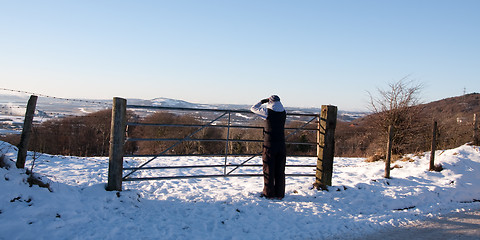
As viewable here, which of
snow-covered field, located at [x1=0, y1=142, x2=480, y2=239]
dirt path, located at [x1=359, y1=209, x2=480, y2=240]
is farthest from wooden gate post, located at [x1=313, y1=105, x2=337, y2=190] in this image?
dirt path, located at [x1=359, y1=209, x2=480, y2=240]

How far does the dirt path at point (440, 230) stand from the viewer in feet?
17.4

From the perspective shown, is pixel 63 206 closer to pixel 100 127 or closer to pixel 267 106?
pixel 267 106

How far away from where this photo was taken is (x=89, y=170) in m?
8.67

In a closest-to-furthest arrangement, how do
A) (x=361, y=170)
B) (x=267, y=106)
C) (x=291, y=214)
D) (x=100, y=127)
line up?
(x=291, y=214), (x=267, y=106), (x=361, y=170), (x=100, y=127)

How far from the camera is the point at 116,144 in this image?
19.6 feet

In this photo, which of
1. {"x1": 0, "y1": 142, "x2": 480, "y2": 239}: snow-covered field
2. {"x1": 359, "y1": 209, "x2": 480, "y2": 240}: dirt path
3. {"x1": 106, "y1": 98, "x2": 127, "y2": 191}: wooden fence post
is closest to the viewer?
{"x1": 0, "y1": 142, "x2": 480, "y2": 239}: snow-covered field

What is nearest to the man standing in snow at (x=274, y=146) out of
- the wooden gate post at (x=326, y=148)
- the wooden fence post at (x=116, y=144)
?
the wooden gate post at (x=326, y=148)

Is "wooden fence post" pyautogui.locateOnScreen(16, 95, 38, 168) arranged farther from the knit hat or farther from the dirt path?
the dirt path

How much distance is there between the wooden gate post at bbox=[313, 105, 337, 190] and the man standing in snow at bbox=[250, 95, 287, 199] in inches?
52.4

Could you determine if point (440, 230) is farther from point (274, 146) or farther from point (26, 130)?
point (26, 130)

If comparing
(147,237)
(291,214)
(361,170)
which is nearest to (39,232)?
(147,237)

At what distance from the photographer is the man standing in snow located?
6.38 m

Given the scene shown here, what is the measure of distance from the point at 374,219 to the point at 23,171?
644 centimetres

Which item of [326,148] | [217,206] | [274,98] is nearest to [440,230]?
[326,148]
